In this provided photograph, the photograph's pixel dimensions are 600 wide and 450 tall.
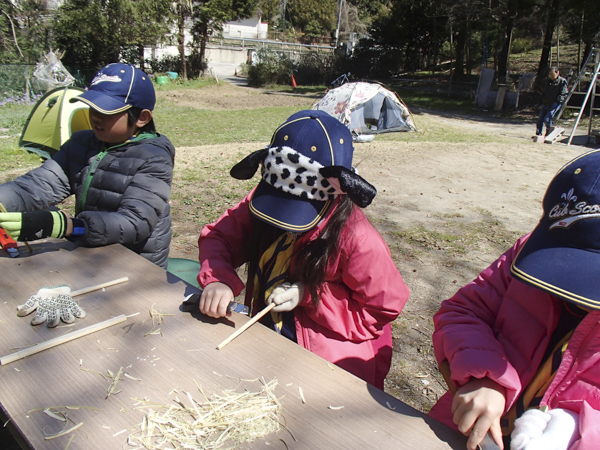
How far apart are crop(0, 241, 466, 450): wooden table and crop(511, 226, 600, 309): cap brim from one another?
458 millimetres

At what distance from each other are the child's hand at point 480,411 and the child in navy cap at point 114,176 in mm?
1656

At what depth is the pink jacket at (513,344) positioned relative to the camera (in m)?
1.14

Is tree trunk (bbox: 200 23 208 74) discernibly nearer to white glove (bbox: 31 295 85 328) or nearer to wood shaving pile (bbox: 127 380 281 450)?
white glove (bbox: 31 295 85 328)

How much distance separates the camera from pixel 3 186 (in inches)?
85.4

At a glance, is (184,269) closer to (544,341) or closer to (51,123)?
(544,341)

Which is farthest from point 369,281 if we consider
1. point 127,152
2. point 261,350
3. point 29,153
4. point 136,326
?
point 29,153

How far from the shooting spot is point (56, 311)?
1469mm

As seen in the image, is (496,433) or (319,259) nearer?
(496,433)

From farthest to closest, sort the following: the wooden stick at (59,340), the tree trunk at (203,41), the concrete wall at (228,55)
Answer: the concrete wall at (228,55), the tree trunk at (203,41), the wooden stick at (59,340)

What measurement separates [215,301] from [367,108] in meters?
12.3

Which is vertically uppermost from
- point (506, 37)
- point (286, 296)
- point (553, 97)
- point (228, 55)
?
point (506, 37)

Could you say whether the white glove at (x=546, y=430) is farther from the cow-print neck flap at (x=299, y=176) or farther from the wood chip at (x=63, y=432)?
the wood chip at (x=63, y=432)

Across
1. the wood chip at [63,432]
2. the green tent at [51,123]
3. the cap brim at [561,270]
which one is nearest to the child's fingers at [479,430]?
the cap brim at [561,270]

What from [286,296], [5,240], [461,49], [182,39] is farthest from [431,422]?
[182,39]
